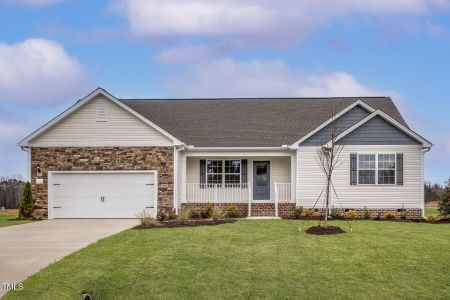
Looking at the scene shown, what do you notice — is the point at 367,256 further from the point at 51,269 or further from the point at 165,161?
the point at 165,161

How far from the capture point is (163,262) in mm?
13023

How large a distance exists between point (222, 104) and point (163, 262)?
64.5 feet

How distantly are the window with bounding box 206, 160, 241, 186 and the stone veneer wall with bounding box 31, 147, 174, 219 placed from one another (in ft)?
11.1

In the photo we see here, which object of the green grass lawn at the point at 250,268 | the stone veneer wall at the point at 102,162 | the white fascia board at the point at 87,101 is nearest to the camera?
the green grass lawn at the point at 250,268

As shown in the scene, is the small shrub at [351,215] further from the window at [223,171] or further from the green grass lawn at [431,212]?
the window at [223,171]

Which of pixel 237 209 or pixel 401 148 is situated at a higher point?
pixel 401 148

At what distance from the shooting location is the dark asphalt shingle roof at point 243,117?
2730 cm

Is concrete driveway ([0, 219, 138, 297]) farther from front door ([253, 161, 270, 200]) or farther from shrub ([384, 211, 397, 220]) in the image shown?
shrub ([384, 211, 397, 220])

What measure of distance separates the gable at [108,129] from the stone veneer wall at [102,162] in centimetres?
26

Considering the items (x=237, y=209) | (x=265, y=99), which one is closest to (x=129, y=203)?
(x=237, y=209)

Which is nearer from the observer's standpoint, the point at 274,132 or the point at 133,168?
the point at 133,168

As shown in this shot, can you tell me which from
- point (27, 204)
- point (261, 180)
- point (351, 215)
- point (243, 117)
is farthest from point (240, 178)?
point (27, 204)

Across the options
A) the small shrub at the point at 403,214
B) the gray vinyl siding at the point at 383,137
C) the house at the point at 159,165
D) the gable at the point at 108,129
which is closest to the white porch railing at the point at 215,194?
the house at the point at 159,165

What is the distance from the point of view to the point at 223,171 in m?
27.8
